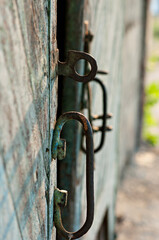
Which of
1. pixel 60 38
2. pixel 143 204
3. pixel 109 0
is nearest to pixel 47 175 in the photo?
pixel 60 38

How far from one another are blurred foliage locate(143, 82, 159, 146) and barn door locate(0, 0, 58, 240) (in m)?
4.76

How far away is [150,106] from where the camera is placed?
5957mm

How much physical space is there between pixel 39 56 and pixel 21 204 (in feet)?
1.22

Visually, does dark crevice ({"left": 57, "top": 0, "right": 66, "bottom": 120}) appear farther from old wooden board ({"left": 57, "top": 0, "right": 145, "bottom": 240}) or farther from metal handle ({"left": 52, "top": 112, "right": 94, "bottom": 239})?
metal handle ({"left": 52, "top": 112, "right": 94, "bottom": 239})

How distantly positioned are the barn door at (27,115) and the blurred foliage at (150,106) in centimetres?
476

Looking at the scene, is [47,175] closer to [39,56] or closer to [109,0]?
[39,56]

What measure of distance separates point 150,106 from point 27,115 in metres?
5.22

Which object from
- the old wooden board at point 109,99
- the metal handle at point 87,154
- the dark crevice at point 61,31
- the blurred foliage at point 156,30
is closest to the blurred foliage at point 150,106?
Answer: the old wooden board at point 109,99

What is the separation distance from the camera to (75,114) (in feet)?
3.59

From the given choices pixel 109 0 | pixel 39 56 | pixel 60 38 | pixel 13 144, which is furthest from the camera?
pixel 109 0

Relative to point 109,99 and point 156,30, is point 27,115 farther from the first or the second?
point 156,30

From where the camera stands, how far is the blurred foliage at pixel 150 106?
5.71 metres

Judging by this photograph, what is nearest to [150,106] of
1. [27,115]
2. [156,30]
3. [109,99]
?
[109,99]

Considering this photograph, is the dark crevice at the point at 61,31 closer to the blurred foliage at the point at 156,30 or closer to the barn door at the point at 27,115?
the barn door at the point at 27,115
